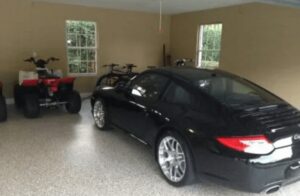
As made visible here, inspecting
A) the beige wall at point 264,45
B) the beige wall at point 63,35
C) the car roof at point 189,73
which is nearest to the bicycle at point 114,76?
the beige wall at point 63,35

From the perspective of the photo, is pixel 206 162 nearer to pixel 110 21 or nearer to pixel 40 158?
pixel 40 158

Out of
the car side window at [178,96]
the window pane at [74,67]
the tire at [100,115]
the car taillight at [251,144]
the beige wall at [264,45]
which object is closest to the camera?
the car taillight at [251,144]

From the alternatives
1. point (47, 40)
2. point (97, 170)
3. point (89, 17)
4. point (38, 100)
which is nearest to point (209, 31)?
point (89, 17)

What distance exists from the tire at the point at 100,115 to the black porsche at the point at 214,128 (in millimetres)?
744

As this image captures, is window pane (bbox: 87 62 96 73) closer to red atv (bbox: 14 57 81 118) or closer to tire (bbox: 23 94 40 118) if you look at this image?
red atv (bbox: 14 57 81 118)

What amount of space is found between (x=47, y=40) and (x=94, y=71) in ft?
4.88

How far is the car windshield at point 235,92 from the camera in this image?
267 centimetres

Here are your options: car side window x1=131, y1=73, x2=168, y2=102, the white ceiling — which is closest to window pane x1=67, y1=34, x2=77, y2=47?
the white ceiling

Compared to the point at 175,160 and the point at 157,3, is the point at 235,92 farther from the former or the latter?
the point at 157,3

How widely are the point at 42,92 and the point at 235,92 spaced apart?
13.4ft

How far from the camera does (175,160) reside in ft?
8.94

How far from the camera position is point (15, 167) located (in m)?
3.10

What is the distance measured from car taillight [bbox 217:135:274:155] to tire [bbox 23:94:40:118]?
13.5 feet

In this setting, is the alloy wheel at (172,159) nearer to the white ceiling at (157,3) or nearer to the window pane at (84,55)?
the white ceiling at (157,3)
